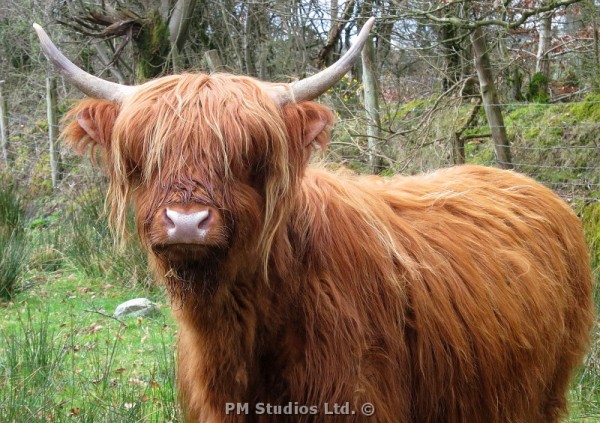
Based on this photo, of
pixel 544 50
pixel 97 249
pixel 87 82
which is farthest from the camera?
pixel 544 50

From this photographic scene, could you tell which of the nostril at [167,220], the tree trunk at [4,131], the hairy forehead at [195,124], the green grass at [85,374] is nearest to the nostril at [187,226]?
the nostril at [167,220]

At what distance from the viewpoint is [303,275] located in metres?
2.35

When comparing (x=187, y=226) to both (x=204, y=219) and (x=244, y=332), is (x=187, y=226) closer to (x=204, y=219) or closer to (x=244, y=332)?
(x=204, y=219)

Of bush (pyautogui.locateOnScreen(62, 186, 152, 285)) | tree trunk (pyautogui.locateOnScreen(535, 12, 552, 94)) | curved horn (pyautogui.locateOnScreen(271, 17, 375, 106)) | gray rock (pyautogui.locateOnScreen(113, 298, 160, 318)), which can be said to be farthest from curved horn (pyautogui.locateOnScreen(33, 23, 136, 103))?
tree trunk (pyautogui.locateOnScreen(535, 12, 552, 94))

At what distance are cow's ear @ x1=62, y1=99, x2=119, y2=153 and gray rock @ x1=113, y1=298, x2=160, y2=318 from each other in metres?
3.55

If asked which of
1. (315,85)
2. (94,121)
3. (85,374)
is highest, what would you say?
(315,85)

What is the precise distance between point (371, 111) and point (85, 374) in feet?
14.5

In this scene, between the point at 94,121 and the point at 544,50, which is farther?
the point at 544,50

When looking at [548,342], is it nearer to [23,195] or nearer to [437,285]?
[437,285]

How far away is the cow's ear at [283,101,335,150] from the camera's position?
89.3 inches

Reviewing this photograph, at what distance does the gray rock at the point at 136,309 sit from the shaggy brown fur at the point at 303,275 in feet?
10.4

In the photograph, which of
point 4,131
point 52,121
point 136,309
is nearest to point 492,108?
point 136,309

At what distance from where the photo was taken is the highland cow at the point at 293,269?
2.07 meters

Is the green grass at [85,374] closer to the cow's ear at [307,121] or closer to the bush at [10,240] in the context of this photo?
the bush at [10,240]
